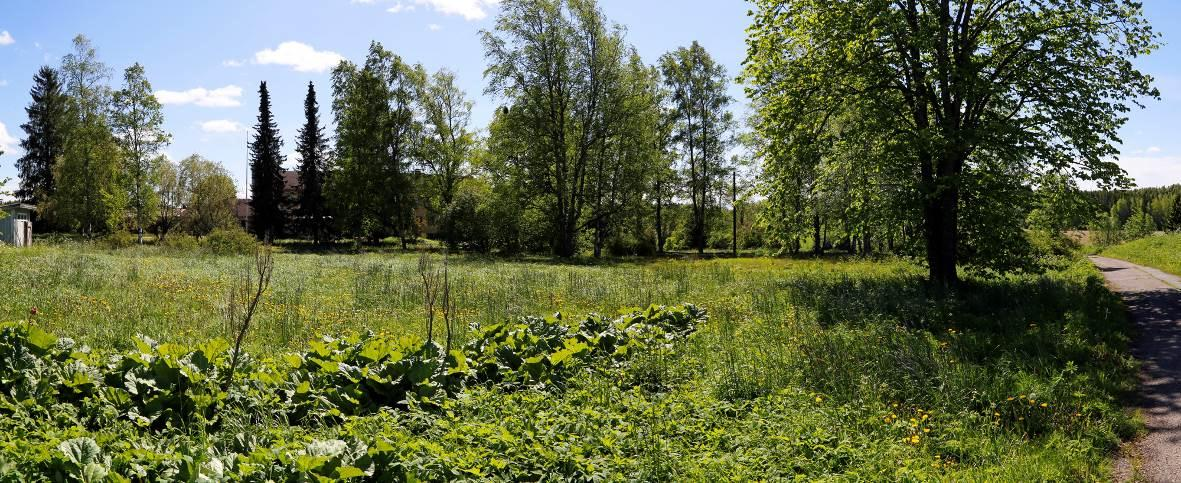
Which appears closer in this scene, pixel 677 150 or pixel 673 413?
pixel 673 413

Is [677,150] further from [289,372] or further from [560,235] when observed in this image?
[289,372]

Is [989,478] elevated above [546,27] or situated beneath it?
situated beneath

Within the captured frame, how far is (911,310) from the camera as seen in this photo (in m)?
11.3

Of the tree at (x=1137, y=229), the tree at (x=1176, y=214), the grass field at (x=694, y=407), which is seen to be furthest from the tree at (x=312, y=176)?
the tree at (x=1176, y=214)

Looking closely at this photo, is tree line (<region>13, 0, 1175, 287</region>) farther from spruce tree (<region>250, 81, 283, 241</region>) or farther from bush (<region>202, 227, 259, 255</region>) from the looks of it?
bush (<region>202, 227, 259, 255</region>)

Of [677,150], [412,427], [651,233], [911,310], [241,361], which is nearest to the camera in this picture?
[412,427]

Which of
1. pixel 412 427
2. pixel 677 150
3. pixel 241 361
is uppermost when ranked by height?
pixel 677 150

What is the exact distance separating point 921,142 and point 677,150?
97.2ft

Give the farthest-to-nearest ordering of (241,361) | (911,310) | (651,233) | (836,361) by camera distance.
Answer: (651,233), (911,310), (836,361), (241,361)

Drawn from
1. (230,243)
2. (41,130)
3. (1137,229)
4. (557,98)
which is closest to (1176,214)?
(1137,229)

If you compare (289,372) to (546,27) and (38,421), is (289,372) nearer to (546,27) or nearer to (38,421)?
(38,421)

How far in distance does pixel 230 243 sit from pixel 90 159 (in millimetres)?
18181

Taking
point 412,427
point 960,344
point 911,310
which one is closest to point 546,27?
point 911,310

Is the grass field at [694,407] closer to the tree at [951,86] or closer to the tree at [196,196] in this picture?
the tree at [951,86]
